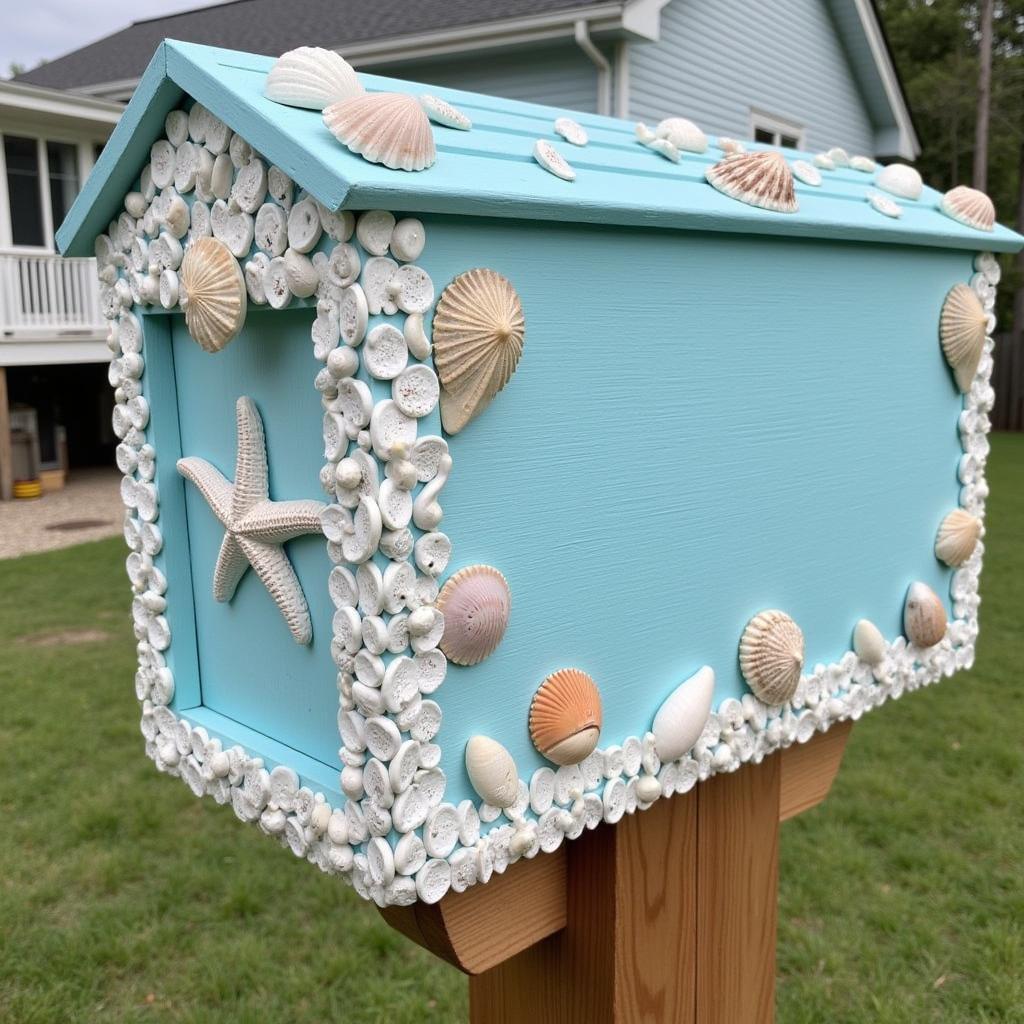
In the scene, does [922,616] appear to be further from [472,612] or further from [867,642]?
[472,612]

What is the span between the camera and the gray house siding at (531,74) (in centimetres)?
797

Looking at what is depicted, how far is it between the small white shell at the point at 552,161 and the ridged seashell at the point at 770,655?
1.54 ft

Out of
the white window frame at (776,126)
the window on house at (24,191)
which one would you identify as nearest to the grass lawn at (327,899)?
the white window frame at (776,126)

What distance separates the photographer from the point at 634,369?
0.89m

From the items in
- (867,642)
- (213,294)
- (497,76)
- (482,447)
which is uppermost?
(497,76)

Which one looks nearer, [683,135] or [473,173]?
[473,173]

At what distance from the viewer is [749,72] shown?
9953mm

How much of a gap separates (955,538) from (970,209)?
1.29 ft

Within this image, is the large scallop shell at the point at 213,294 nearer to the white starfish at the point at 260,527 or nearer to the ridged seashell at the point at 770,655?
the white starfish at the point at 260,527

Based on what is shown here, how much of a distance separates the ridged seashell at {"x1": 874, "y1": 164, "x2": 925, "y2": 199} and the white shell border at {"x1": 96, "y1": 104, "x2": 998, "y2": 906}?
0.65 m

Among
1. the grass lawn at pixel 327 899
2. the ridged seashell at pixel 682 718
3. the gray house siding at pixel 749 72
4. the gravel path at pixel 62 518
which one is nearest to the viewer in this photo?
the ridged seashell at pixel 682 718

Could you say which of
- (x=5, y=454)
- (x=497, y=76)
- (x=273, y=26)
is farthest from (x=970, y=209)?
(x=273, y=26)

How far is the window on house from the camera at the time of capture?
440 inches

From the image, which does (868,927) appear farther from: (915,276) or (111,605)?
(111,605)
